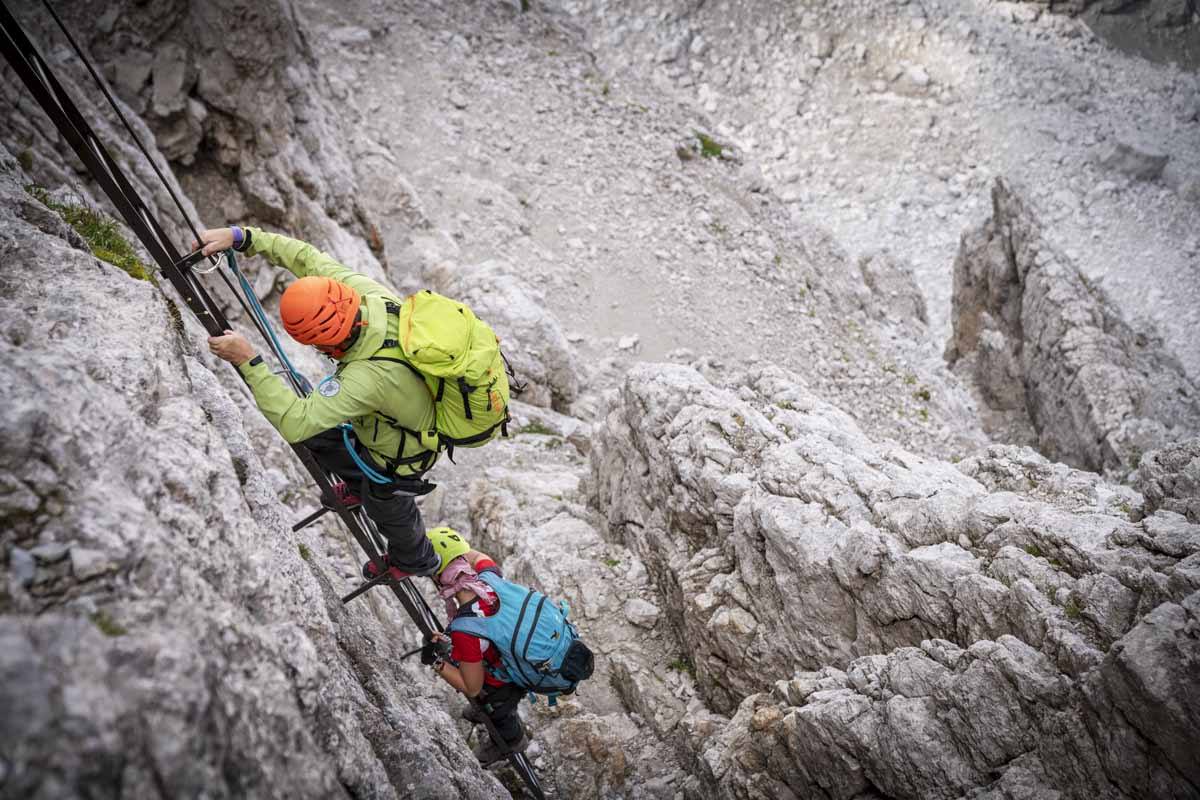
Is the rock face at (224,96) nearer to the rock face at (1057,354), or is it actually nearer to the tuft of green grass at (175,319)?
the tuft of green grass at (175,319)

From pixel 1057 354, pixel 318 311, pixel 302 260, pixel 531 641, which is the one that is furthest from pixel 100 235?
pixel 1057 354

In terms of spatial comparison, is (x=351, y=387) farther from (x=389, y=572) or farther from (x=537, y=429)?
(x=537, y=429)

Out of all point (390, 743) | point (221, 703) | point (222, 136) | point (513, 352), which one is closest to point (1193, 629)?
point (390, 743)

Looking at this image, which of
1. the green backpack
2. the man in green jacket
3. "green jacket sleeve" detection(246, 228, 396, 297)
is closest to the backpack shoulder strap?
the man in green jacket

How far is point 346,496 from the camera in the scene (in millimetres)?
6246

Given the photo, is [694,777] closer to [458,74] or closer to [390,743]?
[390,743]

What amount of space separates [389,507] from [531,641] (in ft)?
5.88

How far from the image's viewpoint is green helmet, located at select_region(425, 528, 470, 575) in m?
6.93

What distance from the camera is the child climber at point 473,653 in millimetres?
6129

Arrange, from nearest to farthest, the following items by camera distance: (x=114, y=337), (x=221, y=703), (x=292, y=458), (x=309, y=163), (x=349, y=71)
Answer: (x=221, y=703)
(x=114, y=337)
(x=292, y=458)
(x=309, y=163)
(x=349, y=71)

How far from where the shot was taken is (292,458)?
8344mm

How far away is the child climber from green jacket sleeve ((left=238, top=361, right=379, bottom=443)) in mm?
2358

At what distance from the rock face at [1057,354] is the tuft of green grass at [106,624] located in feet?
72.3

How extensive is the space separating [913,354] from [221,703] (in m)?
24.9
